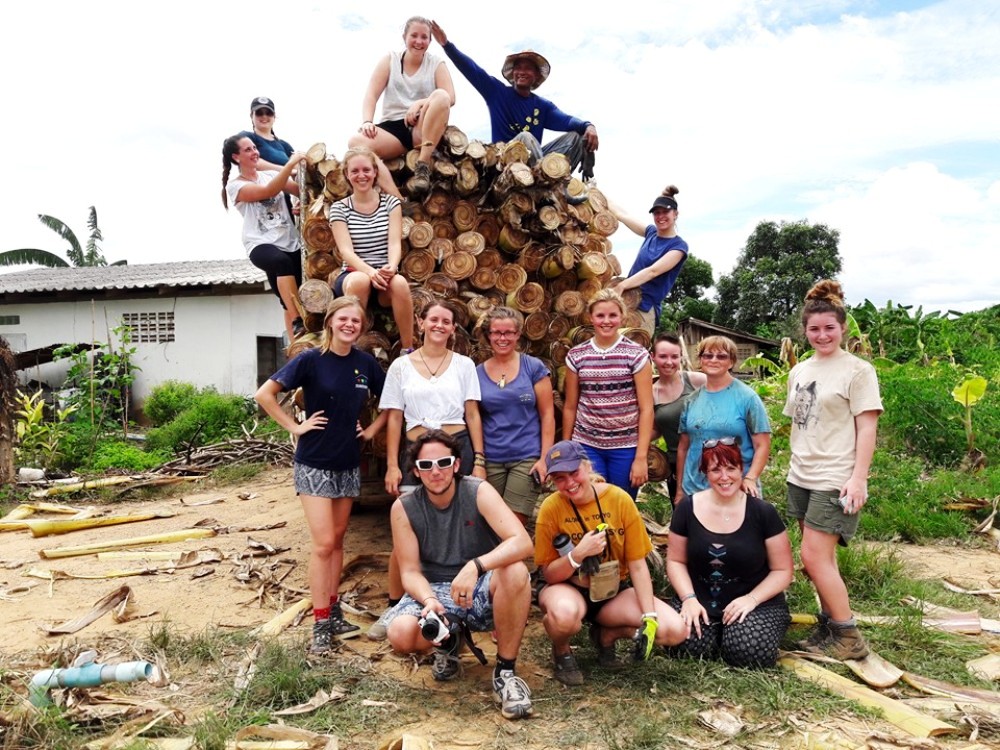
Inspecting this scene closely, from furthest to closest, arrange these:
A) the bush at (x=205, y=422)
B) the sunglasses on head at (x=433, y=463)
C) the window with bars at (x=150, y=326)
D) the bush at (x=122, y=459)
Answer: the window with bars at (x=150, y=326)
the bush at (x=205, y=422)
the bush at (x=122, y=459)
the sunglasses on head at (x=433, y=463)

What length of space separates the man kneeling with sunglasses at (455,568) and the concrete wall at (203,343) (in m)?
11.3

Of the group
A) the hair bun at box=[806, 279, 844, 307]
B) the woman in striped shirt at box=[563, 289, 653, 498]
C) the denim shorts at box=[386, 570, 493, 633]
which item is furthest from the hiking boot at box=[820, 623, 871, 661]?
the denim shorts at box=[386, 570, 493, 633]

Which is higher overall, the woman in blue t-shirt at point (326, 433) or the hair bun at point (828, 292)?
the hair bun at point (828, 292)

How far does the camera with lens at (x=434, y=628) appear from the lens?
3420 millimetres

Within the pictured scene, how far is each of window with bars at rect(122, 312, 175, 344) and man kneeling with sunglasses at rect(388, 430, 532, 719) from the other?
1255 cm

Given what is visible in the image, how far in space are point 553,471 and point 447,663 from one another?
1225 mm

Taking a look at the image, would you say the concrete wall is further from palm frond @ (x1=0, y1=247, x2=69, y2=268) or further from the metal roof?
palm frond @ (x1=0, y1=247, x2=69, y2=268)

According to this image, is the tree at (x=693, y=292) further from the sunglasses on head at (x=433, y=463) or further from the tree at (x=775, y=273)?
the sunglasses on head at (x=433, y=463)

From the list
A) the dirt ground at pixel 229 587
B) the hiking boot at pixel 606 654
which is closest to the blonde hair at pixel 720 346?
the hiking boot at pixel 606 654

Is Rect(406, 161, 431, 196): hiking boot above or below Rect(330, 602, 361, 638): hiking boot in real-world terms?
above

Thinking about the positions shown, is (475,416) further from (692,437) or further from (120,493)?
(120,493)

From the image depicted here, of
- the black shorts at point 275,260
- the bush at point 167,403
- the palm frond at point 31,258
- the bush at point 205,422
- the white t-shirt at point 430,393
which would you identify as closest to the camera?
the white t-shirt at point 430,393

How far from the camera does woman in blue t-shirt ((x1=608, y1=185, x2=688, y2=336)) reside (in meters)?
5.80

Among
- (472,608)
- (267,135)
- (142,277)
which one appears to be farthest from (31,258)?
(472,608)
